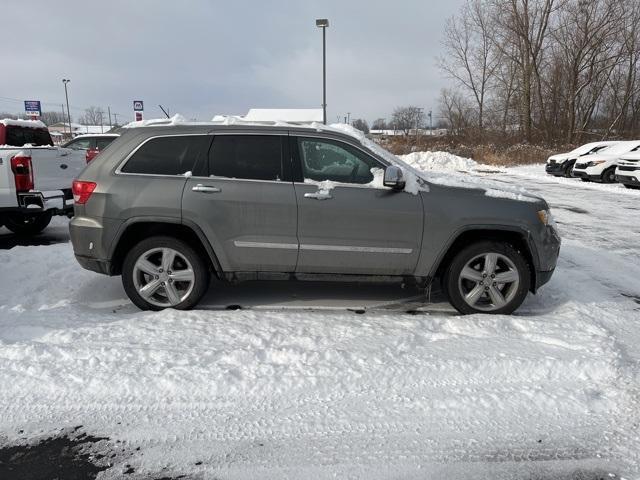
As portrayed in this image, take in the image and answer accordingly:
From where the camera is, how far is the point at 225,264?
4.40m

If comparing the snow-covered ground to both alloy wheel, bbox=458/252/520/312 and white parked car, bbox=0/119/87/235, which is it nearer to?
alloy wheel, bbox=458/252/520/312

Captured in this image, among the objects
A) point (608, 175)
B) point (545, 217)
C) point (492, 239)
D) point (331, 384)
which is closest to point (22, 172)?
point (331, 384)

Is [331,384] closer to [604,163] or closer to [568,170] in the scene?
[604,163]

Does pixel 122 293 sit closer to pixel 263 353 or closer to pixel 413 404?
pixel 263 353

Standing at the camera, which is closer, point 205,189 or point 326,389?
point 326,389

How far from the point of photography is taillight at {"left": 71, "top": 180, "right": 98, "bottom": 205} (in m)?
4.41

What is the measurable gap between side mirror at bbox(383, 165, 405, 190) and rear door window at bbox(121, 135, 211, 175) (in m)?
1.71

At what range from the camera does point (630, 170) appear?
15.5 m

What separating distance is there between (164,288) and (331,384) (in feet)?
6.88

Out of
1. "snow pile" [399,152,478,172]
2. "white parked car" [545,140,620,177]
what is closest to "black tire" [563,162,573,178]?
"white parked car" [545,140,620,177]

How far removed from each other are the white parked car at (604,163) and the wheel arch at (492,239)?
52.0ft

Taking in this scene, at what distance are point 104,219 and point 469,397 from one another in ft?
11.4

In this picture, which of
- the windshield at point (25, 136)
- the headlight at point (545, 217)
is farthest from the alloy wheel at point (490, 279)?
the windshield at point (25, 136)

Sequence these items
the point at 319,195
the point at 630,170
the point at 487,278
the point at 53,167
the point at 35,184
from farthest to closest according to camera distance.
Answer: the point at 630,170 < the point at 53,167 < the point at 35,184 < the point at 487,278 < the point at 319,195
